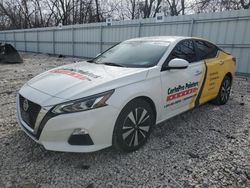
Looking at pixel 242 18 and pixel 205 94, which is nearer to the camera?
pixel 205 94

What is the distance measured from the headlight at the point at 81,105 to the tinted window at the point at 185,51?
1449mm

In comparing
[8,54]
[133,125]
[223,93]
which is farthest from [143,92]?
[8,54]

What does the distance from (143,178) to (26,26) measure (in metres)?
39.3

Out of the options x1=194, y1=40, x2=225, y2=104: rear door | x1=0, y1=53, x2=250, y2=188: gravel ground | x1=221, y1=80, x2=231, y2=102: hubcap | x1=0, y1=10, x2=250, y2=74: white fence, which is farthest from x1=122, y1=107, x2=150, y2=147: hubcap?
x1=0, y1=10, x2=250, y2=74: white fence

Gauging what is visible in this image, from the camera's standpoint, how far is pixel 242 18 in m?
8.52

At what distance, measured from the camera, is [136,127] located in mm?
2857

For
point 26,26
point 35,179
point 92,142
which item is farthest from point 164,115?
point 26,26

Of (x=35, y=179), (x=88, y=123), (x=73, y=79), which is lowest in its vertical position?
Answer: (x=35, y=179)

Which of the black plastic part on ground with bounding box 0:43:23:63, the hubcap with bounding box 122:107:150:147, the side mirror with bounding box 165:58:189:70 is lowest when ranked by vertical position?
the black plastic part on ground with bounding box 0:43:23:63

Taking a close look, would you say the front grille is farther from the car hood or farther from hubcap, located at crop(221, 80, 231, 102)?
hubcap, located at crop(221, 80, 231, 102)

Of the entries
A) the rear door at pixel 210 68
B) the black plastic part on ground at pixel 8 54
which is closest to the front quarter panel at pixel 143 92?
the rear door at pixel 210 68

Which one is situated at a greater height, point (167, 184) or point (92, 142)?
point (92, 142)

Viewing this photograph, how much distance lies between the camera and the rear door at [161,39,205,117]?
324cm

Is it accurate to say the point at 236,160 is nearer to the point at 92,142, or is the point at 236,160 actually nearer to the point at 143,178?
the point at 143,178
